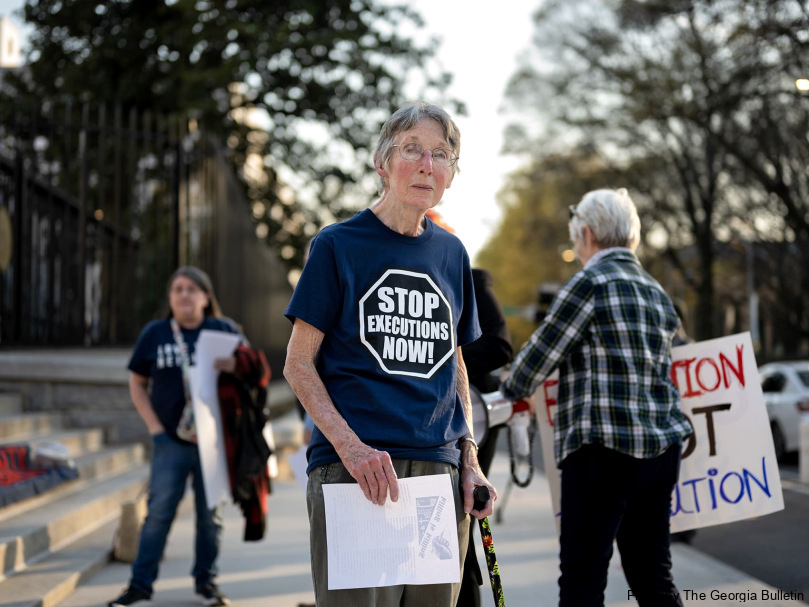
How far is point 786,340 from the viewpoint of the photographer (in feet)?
105

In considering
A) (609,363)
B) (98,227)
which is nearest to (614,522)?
(609,363)

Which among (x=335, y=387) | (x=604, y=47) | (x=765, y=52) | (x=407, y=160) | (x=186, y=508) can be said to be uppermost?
(x=604, y=47)

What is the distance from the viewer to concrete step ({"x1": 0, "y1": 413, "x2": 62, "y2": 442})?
308 inches

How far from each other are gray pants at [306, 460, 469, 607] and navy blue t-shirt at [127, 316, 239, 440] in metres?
2.98

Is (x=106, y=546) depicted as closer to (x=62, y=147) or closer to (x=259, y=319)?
(x=62, y=147)

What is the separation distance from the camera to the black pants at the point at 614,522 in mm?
3410

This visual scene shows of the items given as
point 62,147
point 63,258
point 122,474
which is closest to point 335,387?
point 122,474

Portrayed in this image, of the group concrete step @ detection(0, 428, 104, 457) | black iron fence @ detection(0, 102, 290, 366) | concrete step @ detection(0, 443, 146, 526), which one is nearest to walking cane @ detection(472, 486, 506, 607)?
concrete step @ detection(0, 443, 146, 526)

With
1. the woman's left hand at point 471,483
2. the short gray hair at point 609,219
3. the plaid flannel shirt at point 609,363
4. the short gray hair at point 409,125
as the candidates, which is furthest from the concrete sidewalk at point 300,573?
the short gray hair at point 409,125

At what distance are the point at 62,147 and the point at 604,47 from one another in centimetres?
1972

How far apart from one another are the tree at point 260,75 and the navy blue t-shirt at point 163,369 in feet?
34.4

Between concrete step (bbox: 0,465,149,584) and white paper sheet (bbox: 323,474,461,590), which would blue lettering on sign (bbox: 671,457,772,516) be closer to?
white paper sheet (bbox: 323,474,461,590)

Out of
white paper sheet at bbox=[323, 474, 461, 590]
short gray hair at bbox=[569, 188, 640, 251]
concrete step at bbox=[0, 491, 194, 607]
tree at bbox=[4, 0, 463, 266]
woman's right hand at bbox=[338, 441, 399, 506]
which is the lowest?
concrete step at bbox=[0, 491, 194, 607]

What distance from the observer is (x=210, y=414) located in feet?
17.9
